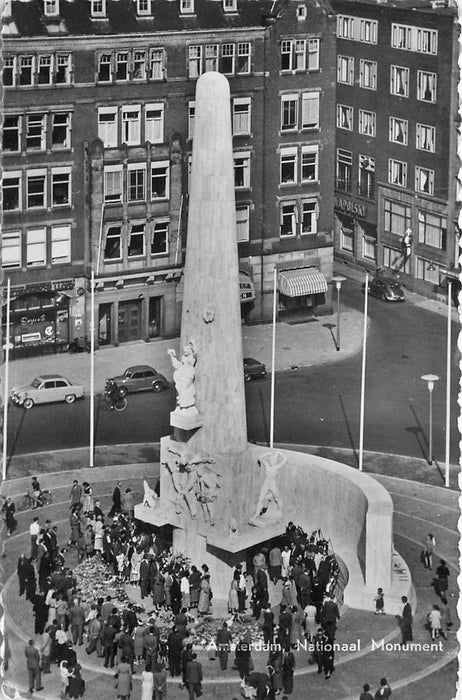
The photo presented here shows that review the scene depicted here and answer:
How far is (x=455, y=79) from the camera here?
125000mm

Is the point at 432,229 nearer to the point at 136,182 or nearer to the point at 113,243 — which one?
the point at 136,182

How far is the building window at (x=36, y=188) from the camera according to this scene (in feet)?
368

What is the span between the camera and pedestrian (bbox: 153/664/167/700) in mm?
69812

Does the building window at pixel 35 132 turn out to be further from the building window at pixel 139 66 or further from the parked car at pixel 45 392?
the parked car at pixel 45 392

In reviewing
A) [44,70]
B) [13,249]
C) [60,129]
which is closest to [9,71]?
[44,70]

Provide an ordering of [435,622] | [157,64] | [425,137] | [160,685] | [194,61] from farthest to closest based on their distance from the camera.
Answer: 1. [425,137]
2. [194,61]
3. [157,64]
4. [435,622]
5. [160,685]

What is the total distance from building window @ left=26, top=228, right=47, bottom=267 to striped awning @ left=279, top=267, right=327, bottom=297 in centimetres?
1464

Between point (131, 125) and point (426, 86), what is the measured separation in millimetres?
21014

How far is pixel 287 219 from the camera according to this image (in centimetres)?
12144

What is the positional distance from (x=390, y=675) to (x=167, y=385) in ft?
123

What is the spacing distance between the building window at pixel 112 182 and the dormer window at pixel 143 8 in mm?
8354

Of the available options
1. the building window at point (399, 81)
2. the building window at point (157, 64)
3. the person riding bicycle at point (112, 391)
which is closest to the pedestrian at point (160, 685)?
the person riding bicycle at point (112, 391)

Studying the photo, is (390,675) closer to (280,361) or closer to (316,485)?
(316,485)

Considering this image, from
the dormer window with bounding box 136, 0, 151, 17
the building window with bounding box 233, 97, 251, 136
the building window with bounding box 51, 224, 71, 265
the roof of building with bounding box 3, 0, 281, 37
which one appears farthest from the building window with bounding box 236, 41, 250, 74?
the building window with bounding box 51, 224, 71, 265
